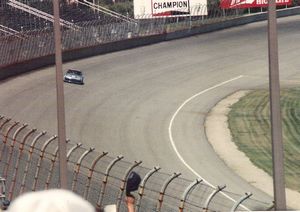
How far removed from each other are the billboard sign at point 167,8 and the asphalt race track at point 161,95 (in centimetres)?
940

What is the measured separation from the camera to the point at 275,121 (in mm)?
11656

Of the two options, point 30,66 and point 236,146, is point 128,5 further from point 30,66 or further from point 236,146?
point 236,146

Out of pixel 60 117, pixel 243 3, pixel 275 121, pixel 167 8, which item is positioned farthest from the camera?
pixel 243 3

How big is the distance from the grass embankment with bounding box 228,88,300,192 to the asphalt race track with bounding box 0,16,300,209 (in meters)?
1.46

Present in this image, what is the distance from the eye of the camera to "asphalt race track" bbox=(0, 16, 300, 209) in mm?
Result: 32719

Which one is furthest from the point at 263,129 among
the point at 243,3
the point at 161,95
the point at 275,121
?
the point at 243,3

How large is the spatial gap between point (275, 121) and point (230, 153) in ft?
68.6

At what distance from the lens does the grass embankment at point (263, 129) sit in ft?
97.5

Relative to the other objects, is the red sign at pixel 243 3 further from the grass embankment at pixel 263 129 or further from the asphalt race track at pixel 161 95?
the grass embankment at pixel 263 129

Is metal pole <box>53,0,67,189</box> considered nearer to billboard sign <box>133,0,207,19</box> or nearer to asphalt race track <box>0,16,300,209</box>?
asphalt race track <box>0,16,300,209</box>

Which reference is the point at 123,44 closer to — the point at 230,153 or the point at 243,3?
the point at 243,3

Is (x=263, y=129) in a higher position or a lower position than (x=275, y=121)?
lower

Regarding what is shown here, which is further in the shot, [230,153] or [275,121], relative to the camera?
[230,153]

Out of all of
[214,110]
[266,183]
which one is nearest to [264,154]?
[266,183]
